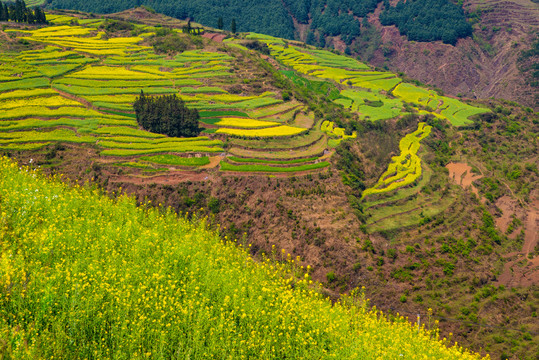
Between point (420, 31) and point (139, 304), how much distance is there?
6281 inches

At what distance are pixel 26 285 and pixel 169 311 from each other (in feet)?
21.7

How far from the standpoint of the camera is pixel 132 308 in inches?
759

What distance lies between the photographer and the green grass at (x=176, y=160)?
52.9 m

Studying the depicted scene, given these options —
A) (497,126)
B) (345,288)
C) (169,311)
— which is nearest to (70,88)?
(345,288)

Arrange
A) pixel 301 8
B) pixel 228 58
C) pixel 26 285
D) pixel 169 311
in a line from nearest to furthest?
1. pixel 26 285
2. pixel 169 311
3. pixel 228 58
4. pixel 301 8

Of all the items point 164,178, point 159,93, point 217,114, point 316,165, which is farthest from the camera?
point 159,93

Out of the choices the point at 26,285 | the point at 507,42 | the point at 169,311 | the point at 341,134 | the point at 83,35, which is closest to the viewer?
the point at 26,285

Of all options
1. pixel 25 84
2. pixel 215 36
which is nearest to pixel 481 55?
pixel 215 36

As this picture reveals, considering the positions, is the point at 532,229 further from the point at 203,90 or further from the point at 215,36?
the point at 215,36

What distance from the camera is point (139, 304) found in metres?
19.8

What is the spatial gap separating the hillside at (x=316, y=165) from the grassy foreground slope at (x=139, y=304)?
1099 centimetres

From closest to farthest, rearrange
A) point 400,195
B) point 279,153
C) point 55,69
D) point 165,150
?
point 165,150
point 279,153
point 400,195
point 55,69

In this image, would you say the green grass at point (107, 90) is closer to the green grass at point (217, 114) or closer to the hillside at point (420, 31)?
the green grass at point (217, 114)

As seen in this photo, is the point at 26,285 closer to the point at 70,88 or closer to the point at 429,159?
the point at 70,88
